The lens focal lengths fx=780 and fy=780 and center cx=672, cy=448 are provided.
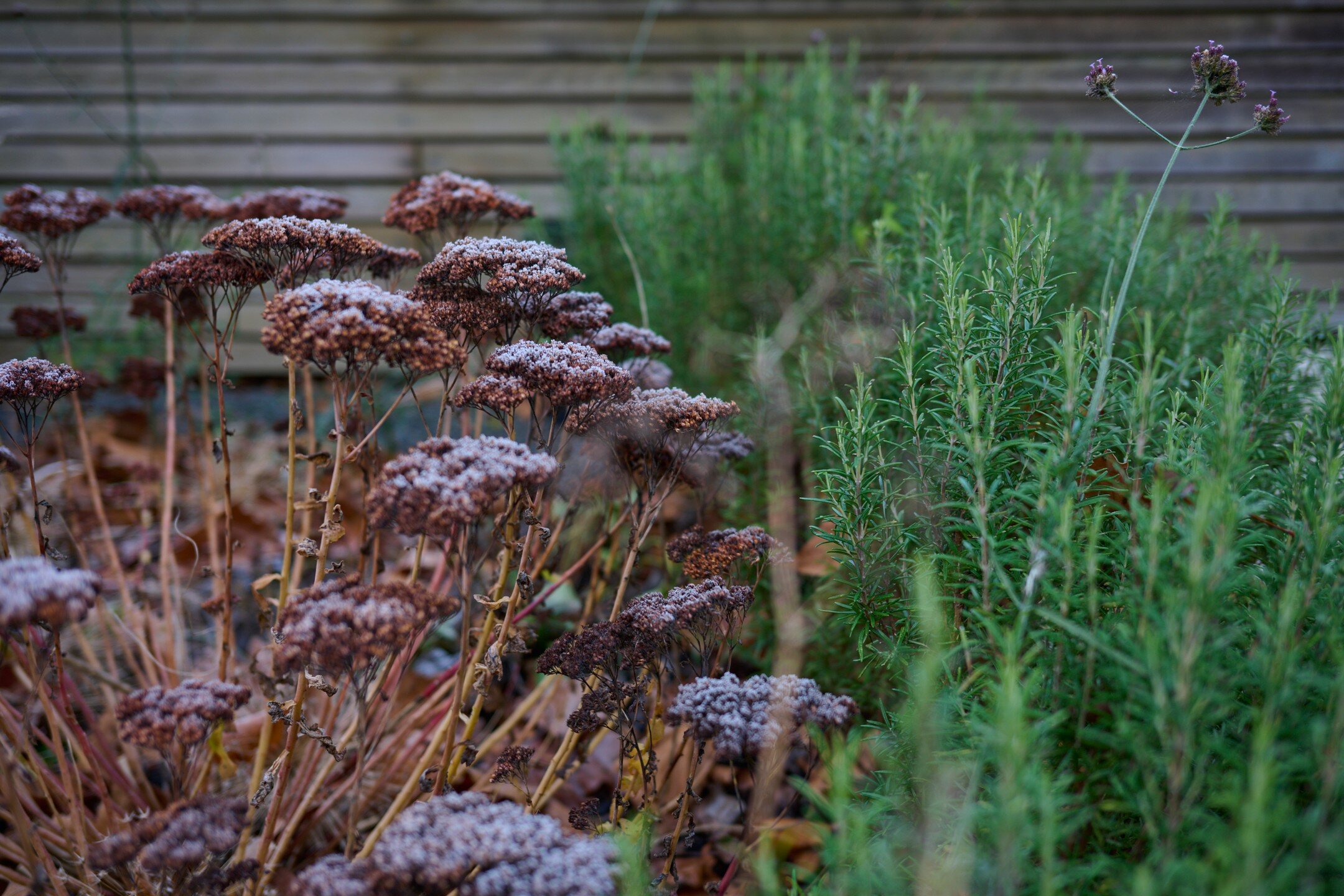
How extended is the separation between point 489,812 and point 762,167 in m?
2.81

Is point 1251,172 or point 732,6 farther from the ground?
point 732,6

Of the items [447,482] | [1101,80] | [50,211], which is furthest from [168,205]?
[1101,80]

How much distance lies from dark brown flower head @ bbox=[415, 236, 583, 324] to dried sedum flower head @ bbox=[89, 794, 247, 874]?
1064mm

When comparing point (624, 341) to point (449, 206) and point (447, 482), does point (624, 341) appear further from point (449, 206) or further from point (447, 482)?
point (447, 482)

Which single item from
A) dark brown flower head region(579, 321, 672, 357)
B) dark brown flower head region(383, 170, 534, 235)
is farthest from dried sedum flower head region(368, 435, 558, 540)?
dark brown flower head region(383, 170, 534, 235)

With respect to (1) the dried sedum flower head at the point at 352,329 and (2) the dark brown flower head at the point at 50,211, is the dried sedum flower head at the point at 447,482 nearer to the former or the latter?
(1) the dried sedum flower head at the point at 352,329

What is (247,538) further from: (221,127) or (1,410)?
(221,127)

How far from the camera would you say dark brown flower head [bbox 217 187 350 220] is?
2.34 metres

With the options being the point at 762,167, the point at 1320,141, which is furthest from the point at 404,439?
the point at 1320,141

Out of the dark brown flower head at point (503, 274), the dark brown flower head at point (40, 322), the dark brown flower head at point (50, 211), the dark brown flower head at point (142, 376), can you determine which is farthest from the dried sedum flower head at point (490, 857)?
the dark brown flower head at point (142, 376)

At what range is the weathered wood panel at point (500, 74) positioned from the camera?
5.45m

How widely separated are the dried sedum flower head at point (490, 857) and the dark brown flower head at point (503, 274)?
1006 mm

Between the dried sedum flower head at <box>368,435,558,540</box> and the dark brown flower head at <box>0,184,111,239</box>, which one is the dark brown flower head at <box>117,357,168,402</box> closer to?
the dark brown flower head at <box>0,184,111,239</box>

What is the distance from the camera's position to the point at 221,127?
5.55 metres
